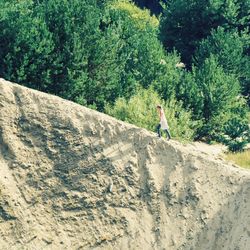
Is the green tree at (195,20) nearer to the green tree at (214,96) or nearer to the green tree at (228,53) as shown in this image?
the green tree at (228,53)

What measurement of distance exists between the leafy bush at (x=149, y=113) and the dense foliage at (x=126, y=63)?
0.05 meters

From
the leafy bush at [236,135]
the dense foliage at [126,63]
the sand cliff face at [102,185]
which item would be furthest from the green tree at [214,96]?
the sand cliff face at [102,185]

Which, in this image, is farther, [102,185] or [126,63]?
[126,63]

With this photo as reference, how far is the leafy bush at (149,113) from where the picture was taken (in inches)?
1256

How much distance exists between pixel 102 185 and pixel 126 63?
907 inches

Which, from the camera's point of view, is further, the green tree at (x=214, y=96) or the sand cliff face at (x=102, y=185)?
the green tree at (x=214, y=96)

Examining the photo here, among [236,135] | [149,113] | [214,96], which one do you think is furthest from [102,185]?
[214,96]

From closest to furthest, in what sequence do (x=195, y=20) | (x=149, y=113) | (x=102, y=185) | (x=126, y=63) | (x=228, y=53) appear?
(x=102, y=185), (x=149, y=113), (x=126, y=63), (x=228, y=53), (x=195, y=20)

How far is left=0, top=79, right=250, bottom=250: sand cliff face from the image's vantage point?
60.0ft

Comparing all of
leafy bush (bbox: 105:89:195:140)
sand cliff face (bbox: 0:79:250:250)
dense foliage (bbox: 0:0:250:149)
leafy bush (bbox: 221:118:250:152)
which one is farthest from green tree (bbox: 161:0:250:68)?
sand cliff face (bbox: 0:79:250:250)

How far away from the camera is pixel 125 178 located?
61.0 ft

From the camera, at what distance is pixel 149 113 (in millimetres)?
32375

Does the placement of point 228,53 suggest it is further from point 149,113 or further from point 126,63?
point 149,113

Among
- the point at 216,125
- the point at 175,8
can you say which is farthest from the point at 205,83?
the point at 175,8
